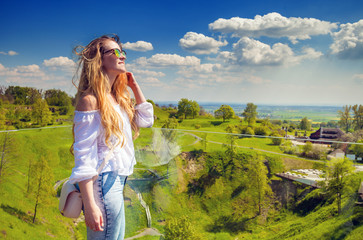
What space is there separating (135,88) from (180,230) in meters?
1.92

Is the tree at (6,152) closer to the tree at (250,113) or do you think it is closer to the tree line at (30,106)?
the tree line at (30,106)

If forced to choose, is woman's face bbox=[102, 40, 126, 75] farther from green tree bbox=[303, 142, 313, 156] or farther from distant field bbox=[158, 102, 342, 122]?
distant field bbox=[158, 102, 342, 122]

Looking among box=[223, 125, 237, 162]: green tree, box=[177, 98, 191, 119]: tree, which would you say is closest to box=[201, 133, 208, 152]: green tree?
box=[223, 125, 237, 162]: green tree

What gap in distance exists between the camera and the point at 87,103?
906 millimetres

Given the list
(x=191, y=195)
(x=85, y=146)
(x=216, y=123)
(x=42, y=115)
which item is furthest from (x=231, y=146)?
(x=216, y=123)

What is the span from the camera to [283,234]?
2.33m

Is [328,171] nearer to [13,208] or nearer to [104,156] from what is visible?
[104,156]

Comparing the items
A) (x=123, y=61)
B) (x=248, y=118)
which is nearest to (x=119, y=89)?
(x=123, y=61)

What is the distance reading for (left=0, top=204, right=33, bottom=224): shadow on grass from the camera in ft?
9.41

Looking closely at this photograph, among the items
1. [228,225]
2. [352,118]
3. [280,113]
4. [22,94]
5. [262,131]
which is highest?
[22,94]

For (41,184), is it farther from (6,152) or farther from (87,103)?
(87,103)

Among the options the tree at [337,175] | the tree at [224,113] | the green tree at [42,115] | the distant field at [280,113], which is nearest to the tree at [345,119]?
the distant field at [280,113]

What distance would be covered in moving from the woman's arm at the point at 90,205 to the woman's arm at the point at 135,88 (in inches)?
21.2

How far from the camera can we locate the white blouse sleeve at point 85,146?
2.81 feet
